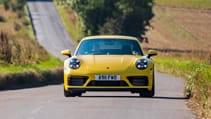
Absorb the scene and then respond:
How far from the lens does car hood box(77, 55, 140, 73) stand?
2003 cm

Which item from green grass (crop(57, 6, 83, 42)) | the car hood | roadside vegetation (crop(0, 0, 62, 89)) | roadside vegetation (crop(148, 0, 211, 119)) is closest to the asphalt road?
roadside vegetation (crop(148, 0, 211, 119))

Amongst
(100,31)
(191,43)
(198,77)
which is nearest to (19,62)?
(198,77)

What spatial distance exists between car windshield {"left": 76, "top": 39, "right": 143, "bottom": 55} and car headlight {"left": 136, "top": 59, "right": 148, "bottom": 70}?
90 centimetres

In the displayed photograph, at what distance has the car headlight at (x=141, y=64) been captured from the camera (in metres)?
20.2

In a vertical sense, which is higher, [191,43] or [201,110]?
[201,110]

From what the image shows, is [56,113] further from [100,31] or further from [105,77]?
[100,31]

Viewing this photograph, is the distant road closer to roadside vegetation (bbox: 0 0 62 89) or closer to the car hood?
roadside vegetation (bbox: 0 0 62 89)

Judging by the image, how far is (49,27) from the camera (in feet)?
367

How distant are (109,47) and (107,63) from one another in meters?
1.42

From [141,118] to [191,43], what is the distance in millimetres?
51021

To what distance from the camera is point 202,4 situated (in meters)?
45.2

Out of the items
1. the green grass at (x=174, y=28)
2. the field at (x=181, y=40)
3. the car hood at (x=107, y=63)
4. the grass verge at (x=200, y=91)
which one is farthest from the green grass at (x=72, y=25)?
the car hood at (x=107, y=63)

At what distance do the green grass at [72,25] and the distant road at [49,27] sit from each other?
67 cm

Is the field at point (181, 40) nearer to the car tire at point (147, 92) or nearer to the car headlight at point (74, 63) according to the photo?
the car tire at point (147, 92)
